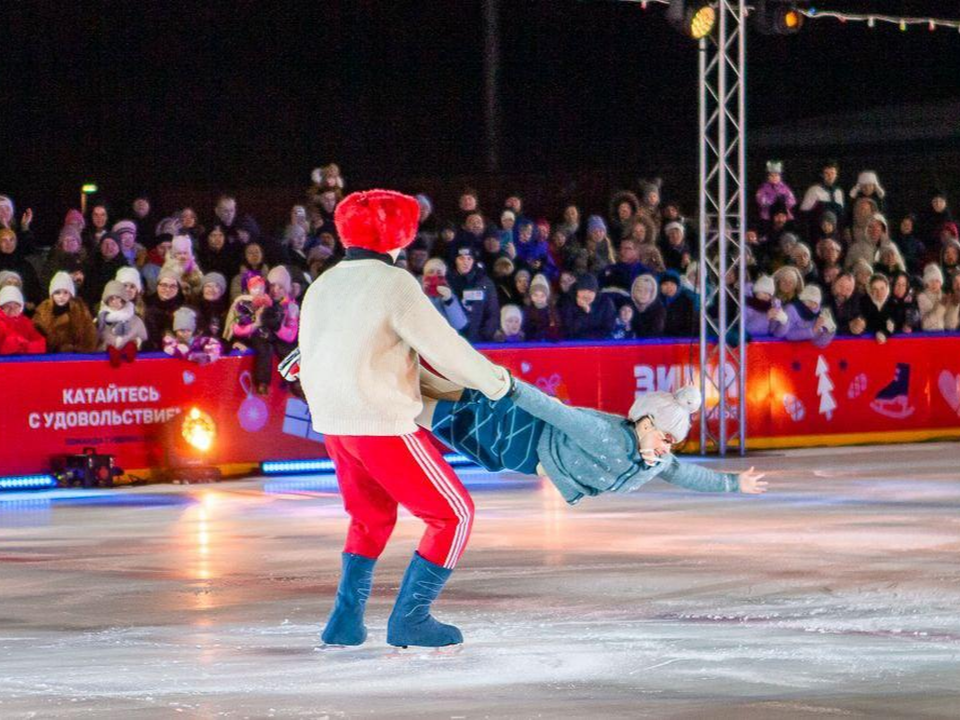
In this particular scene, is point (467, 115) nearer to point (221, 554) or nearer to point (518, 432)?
point (221, 554)

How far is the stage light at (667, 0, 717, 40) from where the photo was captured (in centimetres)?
1527

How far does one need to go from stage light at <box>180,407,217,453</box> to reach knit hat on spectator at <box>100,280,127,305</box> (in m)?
1.10

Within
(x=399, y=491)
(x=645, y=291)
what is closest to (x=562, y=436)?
(x=399, y=491)

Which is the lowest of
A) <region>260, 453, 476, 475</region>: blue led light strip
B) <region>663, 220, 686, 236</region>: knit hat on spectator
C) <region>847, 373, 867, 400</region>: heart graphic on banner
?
<region>260, 453, 476, 475</region>: blue led light strip

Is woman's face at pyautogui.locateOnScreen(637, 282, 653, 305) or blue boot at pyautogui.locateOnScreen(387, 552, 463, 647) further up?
woman's face at pyautogui.locateOnScreen(637, 282, 653, 305)

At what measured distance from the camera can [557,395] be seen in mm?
16531

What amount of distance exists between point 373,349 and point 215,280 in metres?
8.99

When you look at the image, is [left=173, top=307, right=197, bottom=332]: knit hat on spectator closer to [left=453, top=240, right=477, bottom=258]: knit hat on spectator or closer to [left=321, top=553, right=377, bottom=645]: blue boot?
[left=453, top=240, right=477, bottom=258]: knit hat on spectator

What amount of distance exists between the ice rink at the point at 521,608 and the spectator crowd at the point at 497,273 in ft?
→ 5.96

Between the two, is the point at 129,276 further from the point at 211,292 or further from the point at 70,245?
the point at 70,245

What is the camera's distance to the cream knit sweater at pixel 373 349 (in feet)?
20.8

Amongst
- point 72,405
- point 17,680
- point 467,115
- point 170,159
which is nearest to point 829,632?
point 17,680

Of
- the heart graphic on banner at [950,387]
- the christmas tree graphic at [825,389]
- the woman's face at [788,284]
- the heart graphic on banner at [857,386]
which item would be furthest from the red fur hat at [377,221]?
the heart graphic on banner at [950,387]

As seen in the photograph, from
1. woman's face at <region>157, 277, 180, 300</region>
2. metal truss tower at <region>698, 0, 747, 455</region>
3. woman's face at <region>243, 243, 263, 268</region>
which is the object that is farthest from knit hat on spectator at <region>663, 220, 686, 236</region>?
woman's face at <region>157, 277, 180, 300</region>
